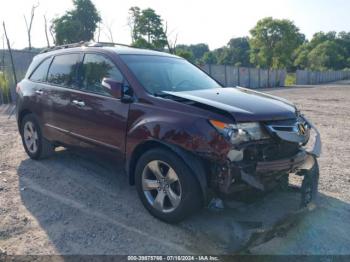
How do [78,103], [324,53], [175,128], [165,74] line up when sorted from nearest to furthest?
1. [175,128]
2. [165,74]
3. [78,103]
4. [324,53]

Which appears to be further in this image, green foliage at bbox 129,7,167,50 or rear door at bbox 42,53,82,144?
green foliage at bbox 129,7,167,50

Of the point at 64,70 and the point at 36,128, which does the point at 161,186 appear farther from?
the point at 36,128

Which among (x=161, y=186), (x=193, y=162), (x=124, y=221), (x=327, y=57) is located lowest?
(x=124, y=221)

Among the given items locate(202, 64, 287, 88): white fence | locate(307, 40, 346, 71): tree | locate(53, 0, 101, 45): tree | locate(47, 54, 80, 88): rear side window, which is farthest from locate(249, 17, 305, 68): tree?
locate(47, 54, 80, 88): rear side window

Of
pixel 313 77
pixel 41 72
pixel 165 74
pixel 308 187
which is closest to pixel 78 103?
pixel 165 74

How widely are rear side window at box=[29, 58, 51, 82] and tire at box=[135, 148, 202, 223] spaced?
8.96ft

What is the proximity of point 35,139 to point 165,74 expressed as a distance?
2686 mm

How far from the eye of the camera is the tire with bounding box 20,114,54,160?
5.70m

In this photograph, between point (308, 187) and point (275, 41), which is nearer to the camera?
point (308, 187)

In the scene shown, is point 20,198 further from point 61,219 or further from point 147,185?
point 147,185

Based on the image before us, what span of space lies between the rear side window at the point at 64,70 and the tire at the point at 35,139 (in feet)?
2.68

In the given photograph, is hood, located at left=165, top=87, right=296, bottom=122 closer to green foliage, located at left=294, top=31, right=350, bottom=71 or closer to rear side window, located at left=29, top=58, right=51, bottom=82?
rear side window, located at left=29, top=58, right=51, bottom=82

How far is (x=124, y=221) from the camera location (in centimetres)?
381

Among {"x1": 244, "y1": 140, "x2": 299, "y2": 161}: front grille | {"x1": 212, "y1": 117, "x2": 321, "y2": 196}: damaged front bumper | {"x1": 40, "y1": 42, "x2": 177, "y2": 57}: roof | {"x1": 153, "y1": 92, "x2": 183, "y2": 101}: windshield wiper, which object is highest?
{"x1": 40, "y1": 42, "x2": 177, "y2": 57}: roof
